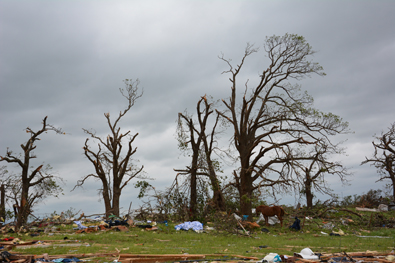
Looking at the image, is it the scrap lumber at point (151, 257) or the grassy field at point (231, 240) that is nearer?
the scrap lumber at point (151, 257)

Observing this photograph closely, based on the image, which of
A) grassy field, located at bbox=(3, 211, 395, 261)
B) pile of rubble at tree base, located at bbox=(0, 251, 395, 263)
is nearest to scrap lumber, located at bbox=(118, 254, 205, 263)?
pile of rubble at tree base, located at bbox=(0, 251, 395, 263)

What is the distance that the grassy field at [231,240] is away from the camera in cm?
1070

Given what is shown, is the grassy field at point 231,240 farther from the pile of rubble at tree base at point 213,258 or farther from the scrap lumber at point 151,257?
the scrap lumber at point 151,257

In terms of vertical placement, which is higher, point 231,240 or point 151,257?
point 151,257

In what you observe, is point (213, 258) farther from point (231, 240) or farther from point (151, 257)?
point (231, 240)

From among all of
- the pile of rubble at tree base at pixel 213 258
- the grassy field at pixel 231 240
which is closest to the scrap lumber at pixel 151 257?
the pile of rubble at tree base at pixel 213 258

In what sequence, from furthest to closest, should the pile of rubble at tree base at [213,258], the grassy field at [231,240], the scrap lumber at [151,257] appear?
the grassy field at [231,240] → the scrap lumber at [151,257] → the pile of rubble at tree base at [213,258]

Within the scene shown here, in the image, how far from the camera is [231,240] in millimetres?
13789

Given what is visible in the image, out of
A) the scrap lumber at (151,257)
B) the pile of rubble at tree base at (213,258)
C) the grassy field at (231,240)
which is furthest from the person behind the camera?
the grassy field at (231,240)

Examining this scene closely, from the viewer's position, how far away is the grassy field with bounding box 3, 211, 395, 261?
10695mm

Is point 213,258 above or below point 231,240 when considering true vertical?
above

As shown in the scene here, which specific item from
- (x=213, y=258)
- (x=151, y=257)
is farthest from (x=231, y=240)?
(x=151, y=257)

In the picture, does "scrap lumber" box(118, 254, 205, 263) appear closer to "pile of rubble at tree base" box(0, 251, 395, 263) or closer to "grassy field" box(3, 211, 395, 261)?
"pile of rubble at tree base" box(0, 251, 395, 263)

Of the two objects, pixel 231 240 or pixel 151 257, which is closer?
pixel 151 257
